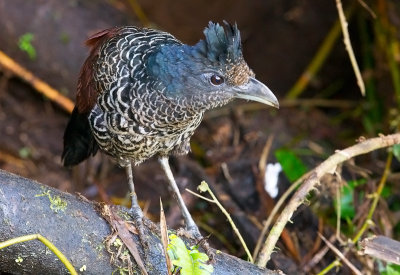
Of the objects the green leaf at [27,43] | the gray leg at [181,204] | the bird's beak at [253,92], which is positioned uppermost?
the bird's beak at [253,92]

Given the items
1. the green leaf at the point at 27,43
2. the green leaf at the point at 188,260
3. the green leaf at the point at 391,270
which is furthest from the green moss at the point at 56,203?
the green leaf at the point at 27,43

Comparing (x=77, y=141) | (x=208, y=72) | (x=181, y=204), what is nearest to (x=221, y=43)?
(x=208, y=72)

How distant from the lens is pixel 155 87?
3191 millimetres

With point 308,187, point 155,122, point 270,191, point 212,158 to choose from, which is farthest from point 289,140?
point 155,122

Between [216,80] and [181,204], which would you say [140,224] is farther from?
[181,204]

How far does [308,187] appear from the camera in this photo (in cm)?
354

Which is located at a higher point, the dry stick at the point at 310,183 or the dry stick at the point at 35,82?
the dry stick at the point at 310,183

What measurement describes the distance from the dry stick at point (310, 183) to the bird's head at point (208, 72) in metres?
0.62

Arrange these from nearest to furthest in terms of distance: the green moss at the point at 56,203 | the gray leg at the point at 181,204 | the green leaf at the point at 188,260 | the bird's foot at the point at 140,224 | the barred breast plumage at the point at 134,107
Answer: the green leaf at the point at 188,260
the green moss at the point at 56,203
the bird's foot at the point at 140,224
the barred breast plumage at the point at 134,107
the gray leg at the point at 181,204

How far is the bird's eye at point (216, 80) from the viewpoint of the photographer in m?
3.07

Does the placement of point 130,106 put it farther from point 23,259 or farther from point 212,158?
point 212,158

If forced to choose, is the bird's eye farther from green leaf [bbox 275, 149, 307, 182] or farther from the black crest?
green leaf [bbox 275, 149, 307, 182]

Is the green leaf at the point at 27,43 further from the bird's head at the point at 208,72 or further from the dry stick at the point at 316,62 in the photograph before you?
the dry stick at the point at 316,62

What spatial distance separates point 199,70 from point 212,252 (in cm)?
87
